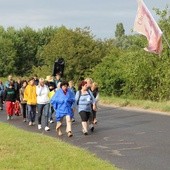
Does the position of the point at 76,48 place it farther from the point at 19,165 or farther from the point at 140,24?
the point at 19,165

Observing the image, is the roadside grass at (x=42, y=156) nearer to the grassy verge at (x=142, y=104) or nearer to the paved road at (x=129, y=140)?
the paved road at (x=129, y=140)

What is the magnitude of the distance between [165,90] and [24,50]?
56.8 meters

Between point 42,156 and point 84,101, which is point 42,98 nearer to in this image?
point 84,101

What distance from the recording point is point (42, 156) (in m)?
10.4

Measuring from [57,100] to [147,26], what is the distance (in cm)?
492

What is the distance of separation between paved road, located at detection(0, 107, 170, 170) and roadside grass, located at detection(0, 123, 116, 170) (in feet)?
2.04

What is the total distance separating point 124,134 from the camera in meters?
15.3

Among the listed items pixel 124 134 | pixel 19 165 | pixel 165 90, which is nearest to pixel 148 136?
pixel 124 134

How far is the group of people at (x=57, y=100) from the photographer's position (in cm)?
1493

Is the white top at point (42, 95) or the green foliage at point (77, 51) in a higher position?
the green foliage at point (77, 51)

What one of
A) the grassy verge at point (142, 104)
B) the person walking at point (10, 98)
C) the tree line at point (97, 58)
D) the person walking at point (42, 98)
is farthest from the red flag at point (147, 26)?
the tree line at point (97, 58)

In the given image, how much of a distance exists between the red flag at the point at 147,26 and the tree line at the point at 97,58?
11.0 meters

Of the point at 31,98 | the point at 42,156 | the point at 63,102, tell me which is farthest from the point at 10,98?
the point at 42,156

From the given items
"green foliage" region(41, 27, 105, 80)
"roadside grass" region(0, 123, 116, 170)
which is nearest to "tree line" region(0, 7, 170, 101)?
"green foliage" region(41, 27, 105, 80)
